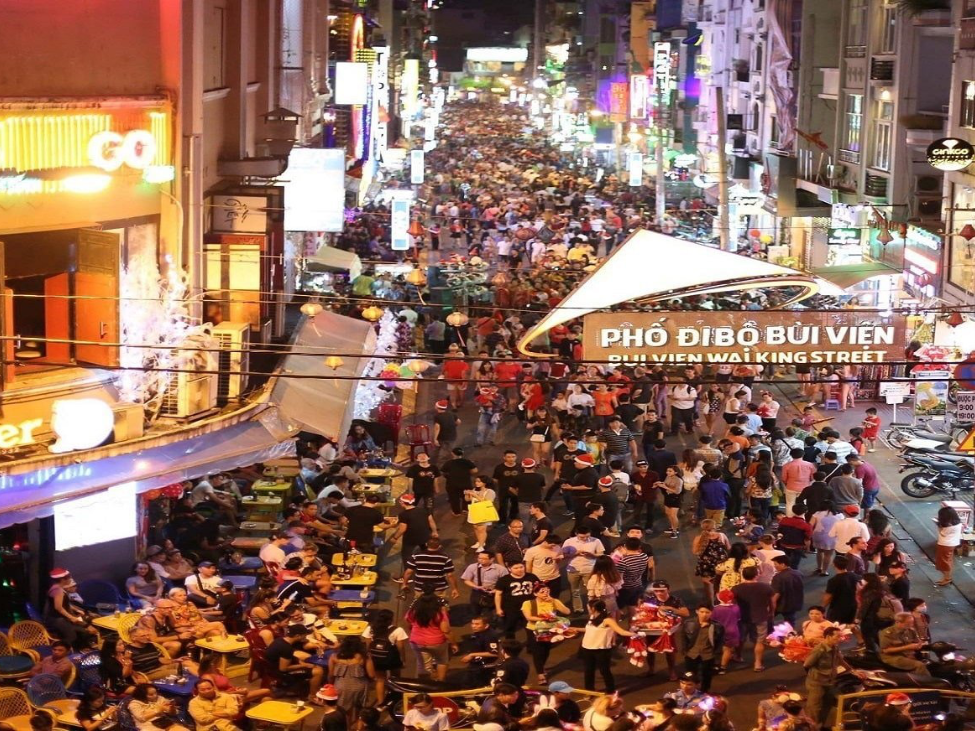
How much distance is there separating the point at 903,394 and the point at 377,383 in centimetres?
968

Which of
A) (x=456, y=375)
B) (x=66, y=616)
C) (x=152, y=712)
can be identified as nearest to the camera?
(x=152, y=712)

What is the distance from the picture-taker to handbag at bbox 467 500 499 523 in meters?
18.9

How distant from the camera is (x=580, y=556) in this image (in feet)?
56.6

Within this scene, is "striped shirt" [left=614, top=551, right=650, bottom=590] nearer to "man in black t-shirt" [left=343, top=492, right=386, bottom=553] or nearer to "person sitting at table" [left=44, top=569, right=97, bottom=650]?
"man in black t-shirt" [left=343, top=492, right=386, bottom=553]

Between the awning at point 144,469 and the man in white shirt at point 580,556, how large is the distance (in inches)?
139

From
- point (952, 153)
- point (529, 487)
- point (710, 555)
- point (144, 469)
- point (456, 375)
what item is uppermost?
point (952, 153)

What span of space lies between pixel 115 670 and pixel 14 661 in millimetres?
993

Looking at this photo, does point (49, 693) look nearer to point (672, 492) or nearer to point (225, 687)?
point (225, 687)

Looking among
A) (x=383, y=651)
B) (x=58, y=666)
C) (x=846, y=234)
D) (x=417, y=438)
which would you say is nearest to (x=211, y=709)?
(x=58, y=666)

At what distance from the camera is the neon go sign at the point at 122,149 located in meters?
16.4

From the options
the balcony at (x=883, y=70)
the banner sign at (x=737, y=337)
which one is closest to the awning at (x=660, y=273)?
the banner sign at (x=737, y=337)

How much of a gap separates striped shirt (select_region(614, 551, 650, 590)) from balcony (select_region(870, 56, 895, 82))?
2292cm

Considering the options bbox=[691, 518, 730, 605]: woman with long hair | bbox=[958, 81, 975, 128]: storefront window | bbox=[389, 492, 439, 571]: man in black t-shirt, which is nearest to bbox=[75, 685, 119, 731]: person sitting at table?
bbox=[389, 492, 439, 571]: man in black t-shirt

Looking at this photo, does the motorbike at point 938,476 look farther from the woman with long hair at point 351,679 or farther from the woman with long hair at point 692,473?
the woman with long hair at point 351,679
